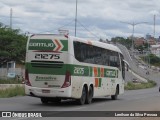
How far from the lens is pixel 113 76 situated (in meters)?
29.6

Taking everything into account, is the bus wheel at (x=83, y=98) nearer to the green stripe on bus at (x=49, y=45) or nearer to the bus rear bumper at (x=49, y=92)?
the bus rear bumper at (x=49, y=92)

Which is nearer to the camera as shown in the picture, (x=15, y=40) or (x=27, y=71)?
(x=27, y=71)

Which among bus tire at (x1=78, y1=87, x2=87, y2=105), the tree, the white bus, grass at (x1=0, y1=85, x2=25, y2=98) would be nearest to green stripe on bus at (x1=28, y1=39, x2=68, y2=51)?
the white bus

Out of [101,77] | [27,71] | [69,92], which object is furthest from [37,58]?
[101,77]

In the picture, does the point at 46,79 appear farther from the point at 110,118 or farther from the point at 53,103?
the point at 110,118

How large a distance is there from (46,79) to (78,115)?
4431 millimetres

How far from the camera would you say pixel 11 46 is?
66938 mm

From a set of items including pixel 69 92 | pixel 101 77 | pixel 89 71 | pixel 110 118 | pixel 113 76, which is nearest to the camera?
pixel 110 118

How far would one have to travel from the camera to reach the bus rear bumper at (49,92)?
72.3 ft

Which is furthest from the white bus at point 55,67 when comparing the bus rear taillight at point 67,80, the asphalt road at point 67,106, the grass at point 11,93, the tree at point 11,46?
the tree at point 11,46

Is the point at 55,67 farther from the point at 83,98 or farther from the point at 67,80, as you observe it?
the point at 83,98

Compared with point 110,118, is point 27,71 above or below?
above

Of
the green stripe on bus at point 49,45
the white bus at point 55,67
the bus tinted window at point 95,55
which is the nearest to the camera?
the white bus at point 55,67

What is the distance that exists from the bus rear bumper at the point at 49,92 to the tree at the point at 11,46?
41961 mm
